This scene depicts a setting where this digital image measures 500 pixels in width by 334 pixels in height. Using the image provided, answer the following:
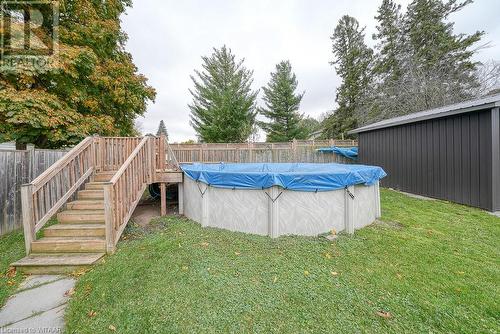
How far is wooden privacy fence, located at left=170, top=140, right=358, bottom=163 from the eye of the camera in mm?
11766

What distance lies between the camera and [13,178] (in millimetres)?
4215

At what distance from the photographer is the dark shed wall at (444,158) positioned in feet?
18.1

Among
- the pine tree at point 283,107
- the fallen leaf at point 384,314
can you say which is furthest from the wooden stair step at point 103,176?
the pine tree at point 283,107

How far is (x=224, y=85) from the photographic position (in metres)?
18.3

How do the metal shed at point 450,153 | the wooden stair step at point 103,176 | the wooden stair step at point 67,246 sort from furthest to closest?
the metal shed at point 450,153 → the wooden stair step at point 103,176 → the wooden stair step at point 67,246

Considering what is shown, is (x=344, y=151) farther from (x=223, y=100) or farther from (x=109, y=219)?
(x=109, y=219)

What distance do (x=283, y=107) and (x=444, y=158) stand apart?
13981mm

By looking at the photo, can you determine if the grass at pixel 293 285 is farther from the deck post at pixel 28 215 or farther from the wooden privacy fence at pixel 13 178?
the wooden privacy fence at pixel 13 178

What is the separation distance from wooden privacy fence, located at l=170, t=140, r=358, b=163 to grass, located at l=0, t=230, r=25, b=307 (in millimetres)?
7927

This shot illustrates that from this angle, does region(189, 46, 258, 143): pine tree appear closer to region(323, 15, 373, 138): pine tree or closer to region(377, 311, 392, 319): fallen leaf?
region(323, 15, 373, 138): pine tree

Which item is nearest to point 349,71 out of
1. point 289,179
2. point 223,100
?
point 223,100

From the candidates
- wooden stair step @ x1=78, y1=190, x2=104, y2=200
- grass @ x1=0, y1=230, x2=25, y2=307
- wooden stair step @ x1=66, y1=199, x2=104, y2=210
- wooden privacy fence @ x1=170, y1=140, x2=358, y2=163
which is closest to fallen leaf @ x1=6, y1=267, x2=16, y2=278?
grass @ x1=0, y1=230, x2=25, y2=307

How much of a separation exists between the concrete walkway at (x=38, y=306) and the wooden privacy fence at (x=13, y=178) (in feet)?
7.37

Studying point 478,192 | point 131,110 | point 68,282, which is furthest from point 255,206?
point 131,110
